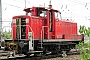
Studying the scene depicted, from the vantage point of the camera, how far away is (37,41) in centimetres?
→ 1159

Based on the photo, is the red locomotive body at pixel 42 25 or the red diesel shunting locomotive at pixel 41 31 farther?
the red locomotive body at pixel 42 25

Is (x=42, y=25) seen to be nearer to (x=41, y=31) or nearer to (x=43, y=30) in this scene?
(x=43, y=30)

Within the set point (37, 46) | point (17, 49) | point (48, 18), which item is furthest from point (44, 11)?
point (17, 49)

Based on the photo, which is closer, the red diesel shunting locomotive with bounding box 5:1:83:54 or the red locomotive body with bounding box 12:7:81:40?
the red diesel shunting locomotive with bounding box 5:1:83:54

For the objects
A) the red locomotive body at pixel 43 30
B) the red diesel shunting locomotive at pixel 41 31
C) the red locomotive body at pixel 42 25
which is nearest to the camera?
the red diesel shunting locomotive at pixel 41 31

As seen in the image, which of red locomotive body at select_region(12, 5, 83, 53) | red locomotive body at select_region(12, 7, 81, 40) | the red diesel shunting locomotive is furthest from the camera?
red locomotive body at select_region(12, 7, 81, 40)

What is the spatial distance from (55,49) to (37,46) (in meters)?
2.05

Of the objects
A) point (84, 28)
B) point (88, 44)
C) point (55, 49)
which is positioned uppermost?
point (84, 28)

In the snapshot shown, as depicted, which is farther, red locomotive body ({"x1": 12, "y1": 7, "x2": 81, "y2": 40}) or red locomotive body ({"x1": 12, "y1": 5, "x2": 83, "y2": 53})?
red locomotive body ({"x1": 12, "y1": 7, "x2": 81, "y2": 40})

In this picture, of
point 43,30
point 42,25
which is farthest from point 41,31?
point 42,25

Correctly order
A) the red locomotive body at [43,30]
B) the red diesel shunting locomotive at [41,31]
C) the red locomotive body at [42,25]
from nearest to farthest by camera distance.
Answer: the red diesel shunting locomotive at [41,31]
the red locomotive body at [43,30]
the red locomotive body at [42,25]

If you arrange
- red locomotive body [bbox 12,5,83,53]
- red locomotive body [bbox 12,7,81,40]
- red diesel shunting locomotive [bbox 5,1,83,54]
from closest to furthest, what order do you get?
red diesel shunting locomotive [bbox 5,1,83,54], red locomotive body [bbox 12,5,83,53], red locomotive body [bbox 12,7,81,40]

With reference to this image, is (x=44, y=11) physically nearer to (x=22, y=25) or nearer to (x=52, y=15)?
(x=52, y=15)

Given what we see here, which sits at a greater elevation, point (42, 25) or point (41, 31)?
point (42, 25)
